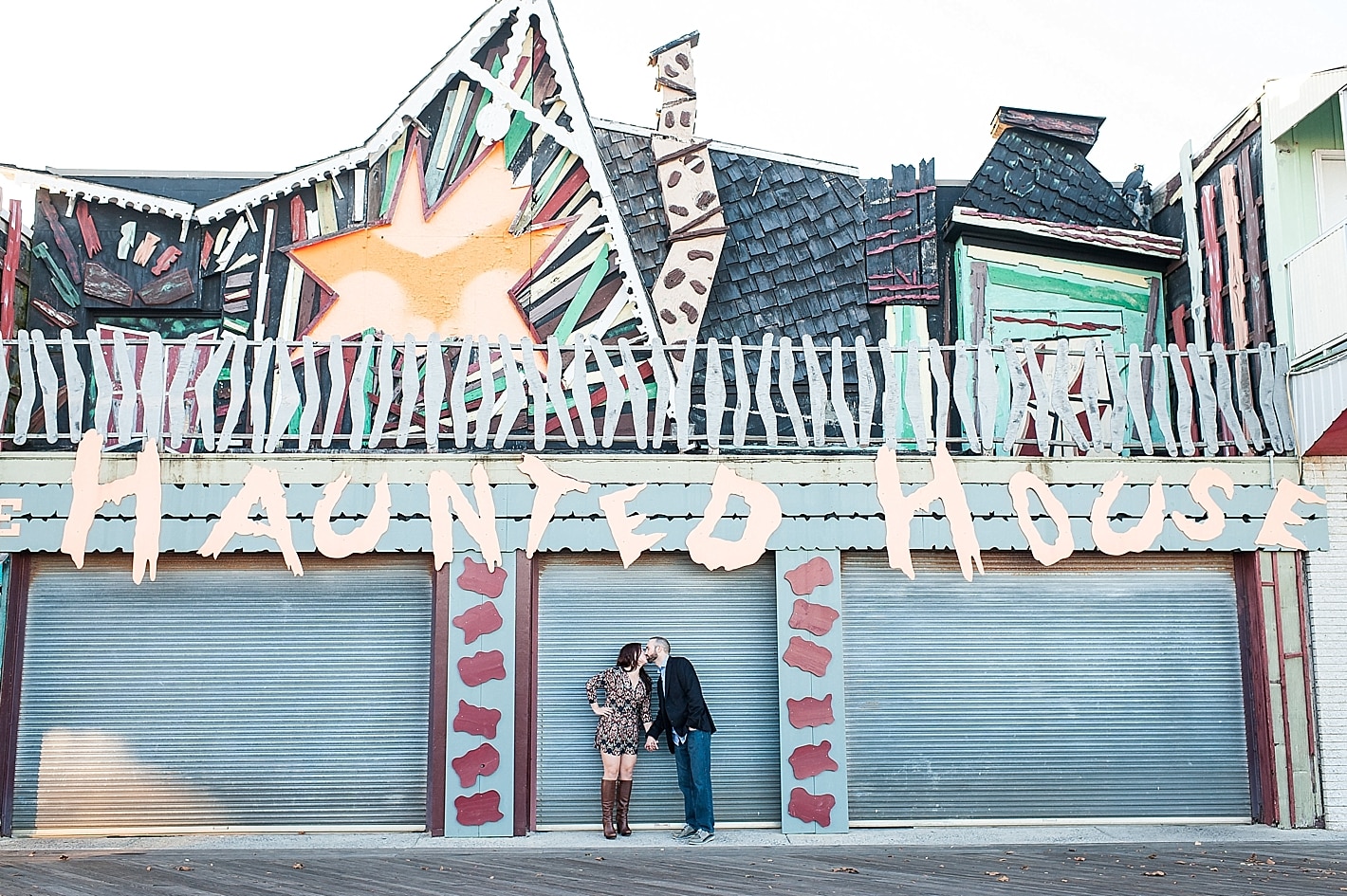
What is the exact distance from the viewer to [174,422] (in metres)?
10.3

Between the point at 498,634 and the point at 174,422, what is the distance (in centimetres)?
321

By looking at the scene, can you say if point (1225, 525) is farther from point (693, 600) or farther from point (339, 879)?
point (339, 879)

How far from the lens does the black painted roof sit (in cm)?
1299

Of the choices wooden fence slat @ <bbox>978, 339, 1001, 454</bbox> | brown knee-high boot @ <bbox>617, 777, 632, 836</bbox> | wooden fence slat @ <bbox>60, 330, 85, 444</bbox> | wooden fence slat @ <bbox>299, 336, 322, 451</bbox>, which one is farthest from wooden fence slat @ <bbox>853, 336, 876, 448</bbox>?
wooden fence slat @ <bbox>60, 330, 85, 444</bbox>

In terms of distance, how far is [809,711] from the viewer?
1024 cm

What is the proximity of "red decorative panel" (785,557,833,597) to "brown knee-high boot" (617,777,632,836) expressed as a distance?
2095 mm

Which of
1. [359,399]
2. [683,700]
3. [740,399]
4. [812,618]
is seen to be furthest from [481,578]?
[812,618]

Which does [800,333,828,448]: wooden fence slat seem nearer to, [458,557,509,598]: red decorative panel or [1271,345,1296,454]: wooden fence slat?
[458,557,509,598]: red decorative panel

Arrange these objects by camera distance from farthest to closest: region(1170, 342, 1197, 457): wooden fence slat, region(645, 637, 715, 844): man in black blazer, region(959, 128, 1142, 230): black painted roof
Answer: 1. region(959, 128, 1142, 230): black painted roof
2. region(1170, 342, 1197, 457): wooden fence slat
3. region(645, 637, 715, 844): man in black blazer

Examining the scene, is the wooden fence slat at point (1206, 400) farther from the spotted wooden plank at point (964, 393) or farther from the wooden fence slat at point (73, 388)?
the wooden fence slat at point (73, 388)

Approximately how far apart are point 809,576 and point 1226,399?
387 cm

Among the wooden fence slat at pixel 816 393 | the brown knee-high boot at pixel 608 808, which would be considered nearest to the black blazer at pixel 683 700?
the brown knee-high boot at pixel 608 808

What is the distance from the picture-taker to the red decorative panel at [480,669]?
33.4 feet

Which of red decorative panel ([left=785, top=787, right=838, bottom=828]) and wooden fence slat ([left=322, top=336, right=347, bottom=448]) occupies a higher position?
wooden fence slat ([left=322, top=336, right=347, bottom=448])
